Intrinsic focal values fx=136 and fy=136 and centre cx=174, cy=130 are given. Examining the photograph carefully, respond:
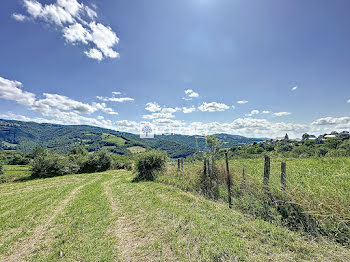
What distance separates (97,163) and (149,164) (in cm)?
2111

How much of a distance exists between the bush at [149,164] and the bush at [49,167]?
815 inches

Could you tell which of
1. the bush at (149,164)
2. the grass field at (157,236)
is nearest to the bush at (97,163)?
the bush at (149,164)

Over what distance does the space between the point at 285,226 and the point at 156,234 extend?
3.77 m

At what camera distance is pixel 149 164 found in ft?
40.5

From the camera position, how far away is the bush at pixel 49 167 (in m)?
22.8

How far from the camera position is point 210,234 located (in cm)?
380

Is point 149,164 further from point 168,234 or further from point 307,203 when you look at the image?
point 307,203

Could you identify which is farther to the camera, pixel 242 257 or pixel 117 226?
pixel 117 226

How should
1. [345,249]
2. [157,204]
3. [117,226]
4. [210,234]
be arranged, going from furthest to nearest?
[157,204] < [117,226] < [210,234] < [345,249]

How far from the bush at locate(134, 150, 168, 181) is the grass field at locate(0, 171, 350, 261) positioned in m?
6.00

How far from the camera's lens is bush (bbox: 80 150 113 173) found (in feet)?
91.9

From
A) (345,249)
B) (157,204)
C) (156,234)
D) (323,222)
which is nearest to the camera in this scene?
(345,249)

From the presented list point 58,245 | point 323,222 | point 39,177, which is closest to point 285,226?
point 323,222

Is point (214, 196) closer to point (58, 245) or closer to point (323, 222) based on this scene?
point (323, 222)
